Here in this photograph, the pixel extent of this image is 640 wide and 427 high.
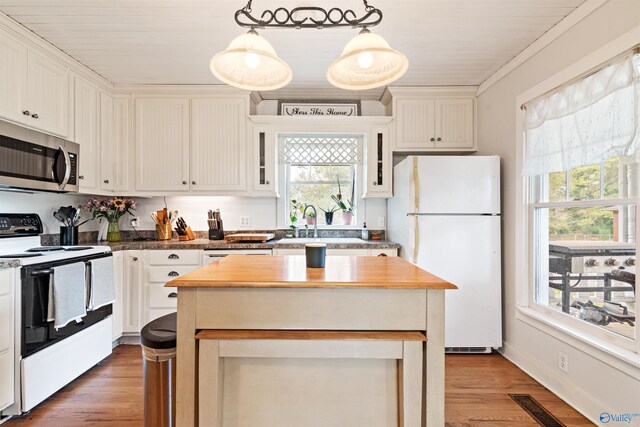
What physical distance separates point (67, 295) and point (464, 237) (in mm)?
3033

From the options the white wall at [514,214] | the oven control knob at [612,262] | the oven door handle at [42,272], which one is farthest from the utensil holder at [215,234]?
the oven control knob at [612,262]

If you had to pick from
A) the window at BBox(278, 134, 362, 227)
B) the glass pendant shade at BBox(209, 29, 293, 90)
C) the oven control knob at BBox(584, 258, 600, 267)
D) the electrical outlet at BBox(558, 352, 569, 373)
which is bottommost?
the electrical outlet at BBox(558, 352, 569, 373)

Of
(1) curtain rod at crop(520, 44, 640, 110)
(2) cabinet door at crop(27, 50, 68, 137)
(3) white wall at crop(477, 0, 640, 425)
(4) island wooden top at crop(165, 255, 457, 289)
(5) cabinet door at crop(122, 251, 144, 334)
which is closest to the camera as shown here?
(4) island wooden top at crop(165, 255, 457, 289)

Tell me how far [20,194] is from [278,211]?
2.20 metres

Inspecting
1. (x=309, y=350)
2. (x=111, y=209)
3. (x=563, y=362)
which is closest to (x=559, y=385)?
(x=563, y=362)

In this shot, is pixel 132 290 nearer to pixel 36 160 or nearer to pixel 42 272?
pixel 42 272

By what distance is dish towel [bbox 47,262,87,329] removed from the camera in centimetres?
208

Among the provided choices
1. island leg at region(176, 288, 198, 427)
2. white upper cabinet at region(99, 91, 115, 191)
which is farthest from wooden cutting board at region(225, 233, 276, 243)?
island leg at region(176, 288, 198, 427)

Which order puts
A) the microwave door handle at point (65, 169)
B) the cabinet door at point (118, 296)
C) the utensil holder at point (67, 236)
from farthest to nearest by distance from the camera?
1. the cabinet door at point (118, 296)
2. the utensil holder at point (67, 236)
3. the microwave door handle at point (65, 169)

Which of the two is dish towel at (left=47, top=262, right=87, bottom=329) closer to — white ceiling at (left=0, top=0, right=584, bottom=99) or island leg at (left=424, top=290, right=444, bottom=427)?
white ceiling at (left=0, top=0, right=584, bottom=99)

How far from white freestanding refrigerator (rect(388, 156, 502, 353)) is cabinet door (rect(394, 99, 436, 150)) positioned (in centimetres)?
58

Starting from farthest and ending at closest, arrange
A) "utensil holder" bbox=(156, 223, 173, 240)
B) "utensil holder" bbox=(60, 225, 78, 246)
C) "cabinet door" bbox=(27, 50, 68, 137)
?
"utensil holder" bbox=(156, 223, 173, 240), "utensil holder" bbox=(60, 225, 78, 246), "cabinet door" bbox=(27, 50, 68, 137)

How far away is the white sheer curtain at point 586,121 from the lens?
1716 millimetres

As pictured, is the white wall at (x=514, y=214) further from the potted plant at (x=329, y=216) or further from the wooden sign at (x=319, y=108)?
the potted plant at (x=329, y=216)
